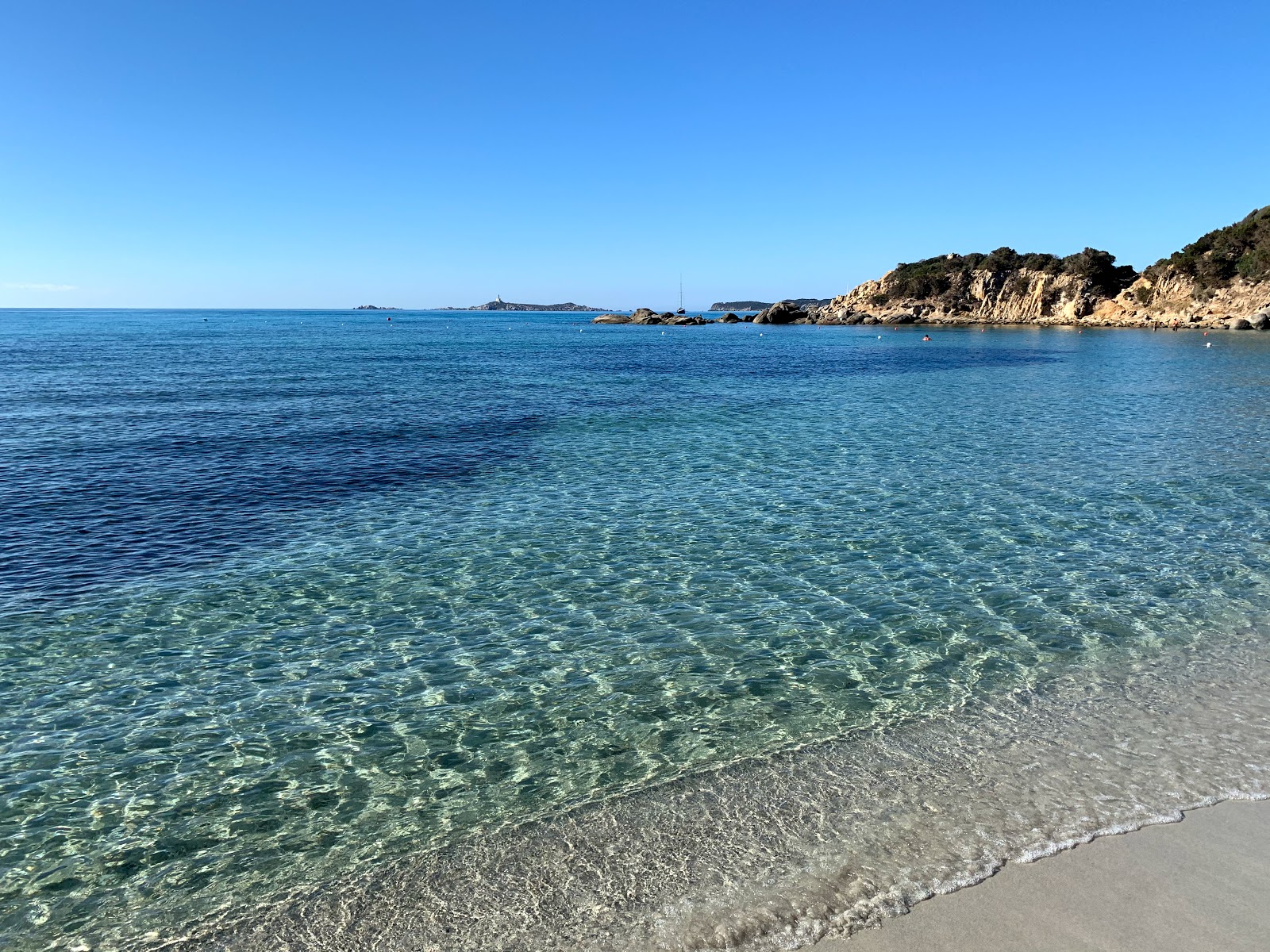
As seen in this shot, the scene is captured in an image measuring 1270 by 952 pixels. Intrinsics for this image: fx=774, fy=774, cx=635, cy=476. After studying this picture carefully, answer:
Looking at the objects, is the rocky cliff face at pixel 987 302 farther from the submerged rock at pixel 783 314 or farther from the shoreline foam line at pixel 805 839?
the shoreline foam line at pixel 805 839

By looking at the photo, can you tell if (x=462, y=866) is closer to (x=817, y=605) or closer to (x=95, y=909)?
(x=95, y=909)

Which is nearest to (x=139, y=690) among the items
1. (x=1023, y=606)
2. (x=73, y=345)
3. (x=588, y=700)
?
(x=588, y=700)

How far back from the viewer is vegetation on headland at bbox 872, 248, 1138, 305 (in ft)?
447

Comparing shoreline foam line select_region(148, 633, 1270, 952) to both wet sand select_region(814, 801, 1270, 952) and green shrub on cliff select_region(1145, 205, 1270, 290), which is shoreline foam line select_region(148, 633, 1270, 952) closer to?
wet sand select_region(814, 801, 1270, 952)

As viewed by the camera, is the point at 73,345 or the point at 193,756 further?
the point at 73,345

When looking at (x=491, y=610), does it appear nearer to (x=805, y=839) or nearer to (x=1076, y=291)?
(x=805, y=839)

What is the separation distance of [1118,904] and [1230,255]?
136 metres

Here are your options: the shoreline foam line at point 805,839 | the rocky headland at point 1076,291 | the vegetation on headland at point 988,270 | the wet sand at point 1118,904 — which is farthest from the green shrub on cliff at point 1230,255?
the wet sand at point 1118,904

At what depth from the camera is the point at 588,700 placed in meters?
9.80

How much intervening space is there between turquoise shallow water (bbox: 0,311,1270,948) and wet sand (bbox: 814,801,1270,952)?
266 cm

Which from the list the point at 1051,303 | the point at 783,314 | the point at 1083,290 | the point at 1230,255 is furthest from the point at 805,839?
the point at 783,314

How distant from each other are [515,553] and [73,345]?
308 ft

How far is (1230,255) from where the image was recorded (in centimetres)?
10988

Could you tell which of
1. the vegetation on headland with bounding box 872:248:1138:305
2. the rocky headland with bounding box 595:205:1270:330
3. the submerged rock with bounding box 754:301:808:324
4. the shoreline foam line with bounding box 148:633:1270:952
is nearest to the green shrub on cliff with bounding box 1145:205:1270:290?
the rocky headland with bounding box 595:205:1270:330
